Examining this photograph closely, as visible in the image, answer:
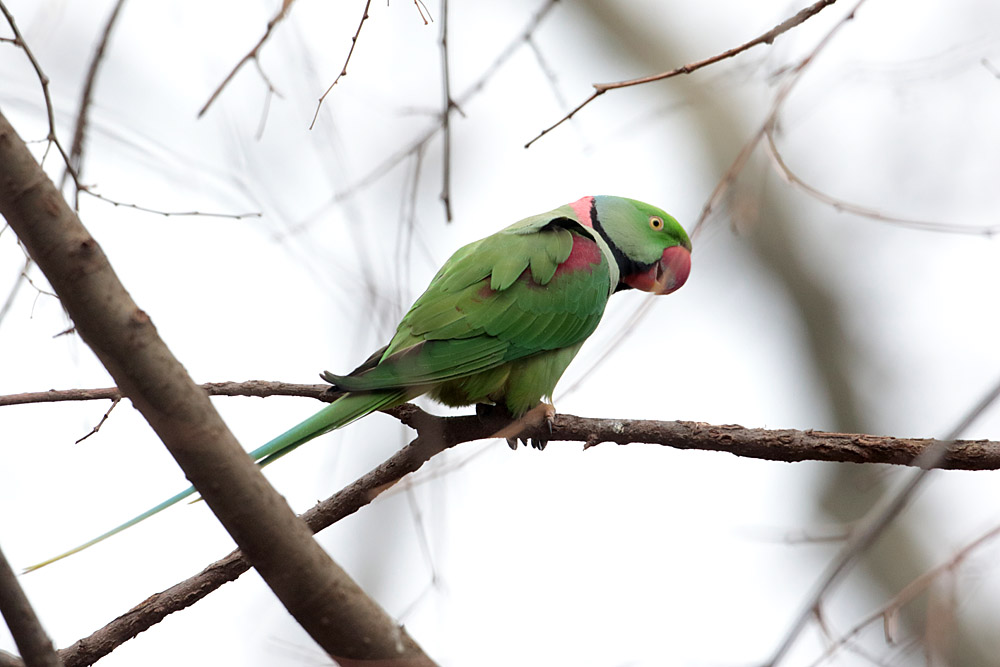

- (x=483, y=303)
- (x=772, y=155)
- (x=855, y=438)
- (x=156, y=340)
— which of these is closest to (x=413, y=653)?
(x=156, y=340)

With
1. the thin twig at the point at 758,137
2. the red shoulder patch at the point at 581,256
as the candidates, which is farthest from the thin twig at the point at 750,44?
the red shoulder patch at the point at 581,256

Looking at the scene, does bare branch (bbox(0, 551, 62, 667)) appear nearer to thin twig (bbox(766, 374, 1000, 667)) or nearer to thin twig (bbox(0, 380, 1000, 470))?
thin twig (bbox(0, 380, 1000, 470))

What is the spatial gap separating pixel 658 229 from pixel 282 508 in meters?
3.28

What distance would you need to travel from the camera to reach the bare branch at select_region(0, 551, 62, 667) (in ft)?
6.07

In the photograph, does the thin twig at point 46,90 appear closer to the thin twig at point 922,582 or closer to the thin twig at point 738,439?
the thin twig at point 738,439

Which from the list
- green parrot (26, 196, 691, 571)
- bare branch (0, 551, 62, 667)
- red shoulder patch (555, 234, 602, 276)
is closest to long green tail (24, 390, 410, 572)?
green parrot (26, 196, 691, 571)

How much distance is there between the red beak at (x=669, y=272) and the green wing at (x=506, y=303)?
45 centimetres

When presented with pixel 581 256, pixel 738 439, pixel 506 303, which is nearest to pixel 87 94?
pixel 506 303

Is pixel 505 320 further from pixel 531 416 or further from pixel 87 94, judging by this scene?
pixel 87 94

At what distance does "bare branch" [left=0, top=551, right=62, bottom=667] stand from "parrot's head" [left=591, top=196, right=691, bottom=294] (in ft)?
10.7

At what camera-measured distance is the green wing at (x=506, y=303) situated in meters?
3.58

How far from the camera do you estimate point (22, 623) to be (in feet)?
6.13

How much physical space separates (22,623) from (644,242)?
3.41 m

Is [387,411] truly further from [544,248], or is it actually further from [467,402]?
[544,248]
